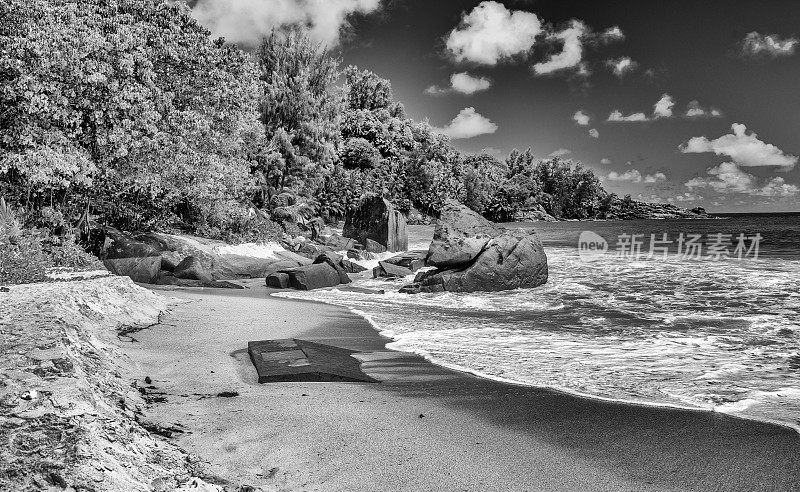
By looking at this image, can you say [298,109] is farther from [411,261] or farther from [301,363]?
[301,363]

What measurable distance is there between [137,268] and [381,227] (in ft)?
52.3

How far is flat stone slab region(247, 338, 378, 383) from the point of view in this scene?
406 centimetres

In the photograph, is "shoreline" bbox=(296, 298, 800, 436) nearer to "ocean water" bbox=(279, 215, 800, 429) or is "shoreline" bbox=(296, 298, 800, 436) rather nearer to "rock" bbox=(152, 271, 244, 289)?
"ocean water" bbox=(279, 215, 800, 429)

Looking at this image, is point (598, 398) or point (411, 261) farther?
point (411, 261)

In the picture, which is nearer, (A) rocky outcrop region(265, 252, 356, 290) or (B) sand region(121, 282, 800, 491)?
(B) sand region(121, 282, 800, 491)

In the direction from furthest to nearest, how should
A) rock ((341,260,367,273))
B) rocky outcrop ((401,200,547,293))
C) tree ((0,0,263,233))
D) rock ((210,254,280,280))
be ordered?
rock ((341,260,367,273))
rock ((210,254,280,280))
rocky outcrop ((401,200,547,293))
tree ((0,0,263,233))

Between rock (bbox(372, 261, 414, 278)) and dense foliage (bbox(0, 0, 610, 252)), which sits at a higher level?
dense foliage (bbox(0, 0, 610, 252))

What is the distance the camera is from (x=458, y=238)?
13703 mm

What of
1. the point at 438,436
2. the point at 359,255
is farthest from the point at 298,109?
the point at 438,436

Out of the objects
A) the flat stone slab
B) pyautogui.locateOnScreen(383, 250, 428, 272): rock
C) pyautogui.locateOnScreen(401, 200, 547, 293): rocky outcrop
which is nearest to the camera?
the flat stone slab

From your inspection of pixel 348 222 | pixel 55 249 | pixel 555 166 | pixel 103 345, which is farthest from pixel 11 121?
pixel 555 166

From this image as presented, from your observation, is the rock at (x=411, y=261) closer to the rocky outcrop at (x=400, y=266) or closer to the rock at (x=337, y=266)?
the rocky outcrop at (x=400, y=266)

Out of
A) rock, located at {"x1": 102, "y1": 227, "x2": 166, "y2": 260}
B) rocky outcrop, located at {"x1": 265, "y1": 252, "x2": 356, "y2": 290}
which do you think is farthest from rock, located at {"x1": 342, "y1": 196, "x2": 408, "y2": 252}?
rock, located at {"x1": 102, "y1": 227, "x2": 166, "y2": 260}

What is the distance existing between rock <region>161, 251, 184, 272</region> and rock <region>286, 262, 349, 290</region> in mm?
3136
